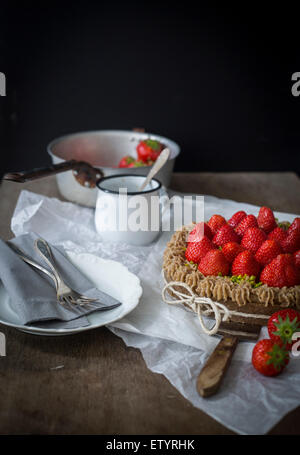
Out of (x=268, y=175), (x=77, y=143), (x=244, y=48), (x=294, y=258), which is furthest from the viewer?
(x=244, y=48)

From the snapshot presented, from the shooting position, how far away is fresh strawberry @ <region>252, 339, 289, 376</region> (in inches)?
29.3

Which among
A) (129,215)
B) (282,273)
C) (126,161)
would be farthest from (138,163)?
(282,273)

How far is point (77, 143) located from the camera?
5.16 feet

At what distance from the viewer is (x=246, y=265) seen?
872mm

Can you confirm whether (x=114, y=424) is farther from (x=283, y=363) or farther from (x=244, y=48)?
(x=244, y=48)

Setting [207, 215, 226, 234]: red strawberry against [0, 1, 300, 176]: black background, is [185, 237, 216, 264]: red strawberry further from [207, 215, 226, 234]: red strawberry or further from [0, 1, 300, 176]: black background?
[0, 1, 300, 176]: black background

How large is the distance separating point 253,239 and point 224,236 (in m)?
0.06

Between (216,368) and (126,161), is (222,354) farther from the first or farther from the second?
(126,161)

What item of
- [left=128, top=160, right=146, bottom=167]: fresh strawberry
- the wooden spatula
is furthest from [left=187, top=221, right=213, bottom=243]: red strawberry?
[left=128, top=160, right=146, bottom=167]: fresh strawberry

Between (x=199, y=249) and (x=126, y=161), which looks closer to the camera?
(x=199, y=249)

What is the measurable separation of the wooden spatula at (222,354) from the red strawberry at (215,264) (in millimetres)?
95

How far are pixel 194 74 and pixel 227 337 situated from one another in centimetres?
136

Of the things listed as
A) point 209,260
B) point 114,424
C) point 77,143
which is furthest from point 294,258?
point 77,143

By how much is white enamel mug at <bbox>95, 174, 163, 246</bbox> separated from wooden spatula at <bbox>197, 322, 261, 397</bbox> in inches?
15.1
